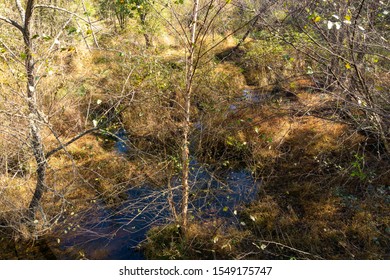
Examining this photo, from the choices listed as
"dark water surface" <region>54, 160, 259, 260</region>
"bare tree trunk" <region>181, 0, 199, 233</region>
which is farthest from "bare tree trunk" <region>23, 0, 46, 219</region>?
"bare tree trunk" <region>181, 0, 199, 233</region>

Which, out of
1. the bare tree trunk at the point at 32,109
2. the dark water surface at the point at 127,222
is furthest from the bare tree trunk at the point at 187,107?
the bare tree trunk at the point at 32,109

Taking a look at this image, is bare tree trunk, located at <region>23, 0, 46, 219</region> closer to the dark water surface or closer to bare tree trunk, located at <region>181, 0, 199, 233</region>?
the dark water surface

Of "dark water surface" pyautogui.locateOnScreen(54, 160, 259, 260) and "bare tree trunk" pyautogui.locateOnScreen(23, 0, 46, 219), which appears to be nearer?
"bare tree trunk" pyautogui.locateOnScreen(23, 0, 46, 219)

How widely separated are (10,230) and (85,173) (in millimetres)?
1779

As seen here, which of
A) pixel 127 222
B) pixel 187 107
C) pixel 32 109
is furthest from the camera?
pixel 127 222

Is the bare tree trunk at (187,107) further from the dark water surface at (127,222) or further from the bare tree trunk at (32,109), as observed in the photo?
the bare tree trunk at (32,109)

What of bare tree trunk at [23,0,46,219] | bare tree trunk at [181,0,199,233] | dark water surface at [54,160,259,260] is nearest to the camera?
bare tree trunk at [181,0,199,233]

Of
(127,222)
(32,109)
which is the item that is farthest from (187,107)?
(127,222)

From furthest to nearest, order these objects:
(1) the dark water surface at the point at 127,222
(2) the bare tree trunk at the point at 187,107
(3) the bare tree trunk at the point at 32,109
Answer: (1) the dark water surface at the point at 127,222 → (3) the bare tree trunk at the point at 32,109 → (2) the bare tree trunk at the point at 187,107

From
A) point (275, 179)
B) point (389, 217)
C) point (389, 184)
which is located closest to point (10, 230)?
point (275, 179)

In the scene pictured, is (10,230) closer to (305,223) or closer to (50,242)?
(50,242)

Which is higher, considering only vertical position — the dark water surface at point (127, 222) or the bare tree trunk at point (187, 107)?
the bare tree trunk at point (187, 107)

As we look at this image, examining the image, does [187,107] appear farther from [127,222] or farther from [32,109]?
[127,222]

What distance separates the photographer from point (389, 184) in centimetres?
563
